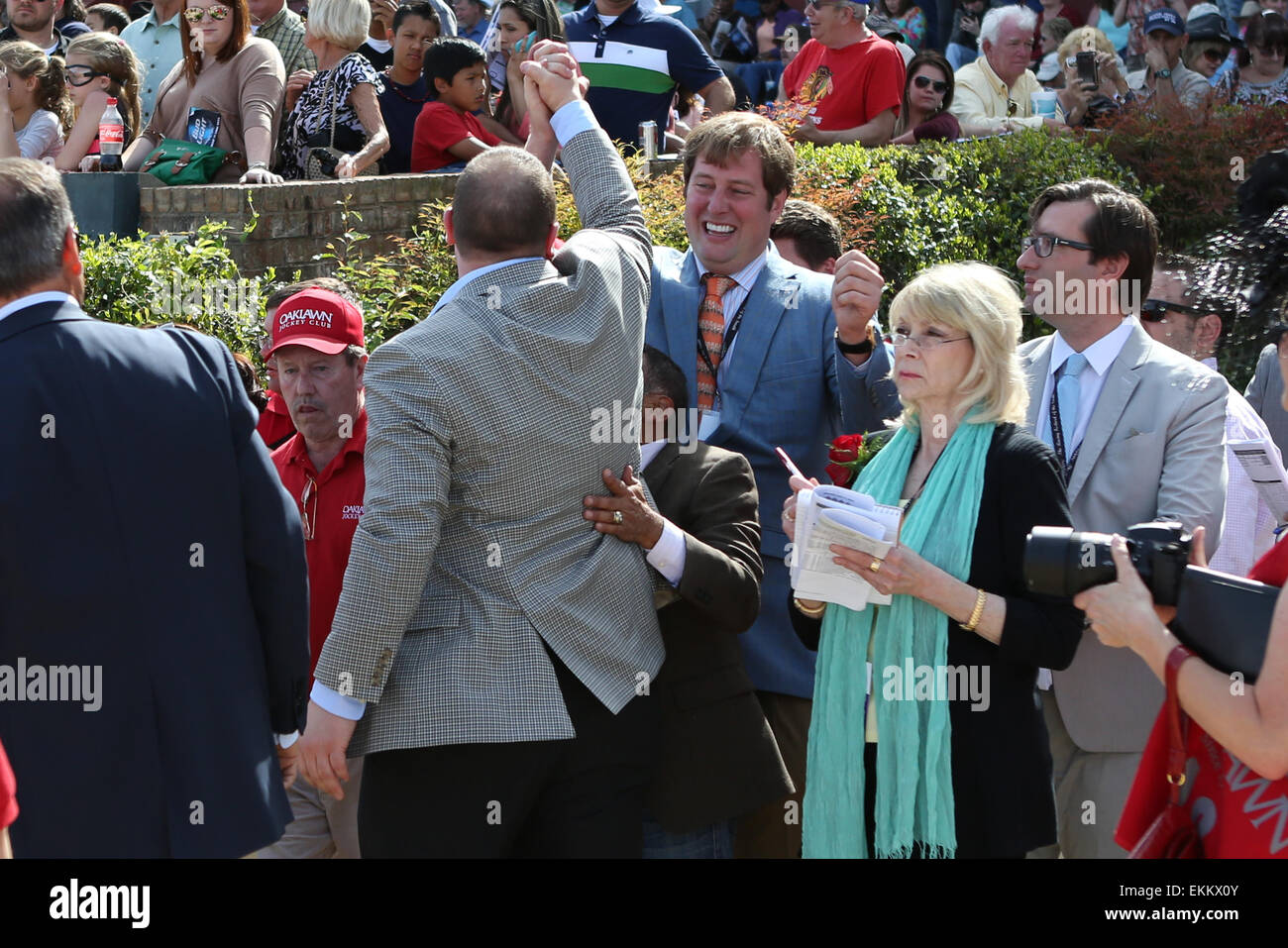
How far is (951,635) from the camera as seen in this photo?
358 cm

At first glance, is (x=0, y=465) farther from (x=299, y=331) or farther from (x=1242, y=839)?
(x=1242, y=839)

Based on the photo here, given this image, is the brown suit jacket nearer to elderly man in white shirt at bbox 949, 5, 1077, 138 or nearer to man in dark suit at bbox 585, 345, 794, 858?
man in dark suit at bbox 585, 345, 794, 858

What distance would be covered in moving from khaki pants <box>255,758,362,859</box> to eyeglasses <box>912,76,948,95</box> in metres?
7.79

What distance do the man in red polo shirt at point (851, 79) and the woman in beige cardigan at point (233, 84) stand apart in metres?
3.72

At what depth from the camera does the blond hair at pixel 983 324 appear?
11.9 feet

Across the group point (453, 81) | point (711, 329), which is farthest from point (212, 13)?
point (711, 329)

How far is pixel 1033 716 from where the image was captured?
3580 millimetres

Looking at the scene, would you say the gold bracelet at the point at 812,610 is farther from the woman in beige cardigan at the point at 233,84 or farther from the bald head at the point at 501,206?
the woman in beige cardigan at the point at 233,84

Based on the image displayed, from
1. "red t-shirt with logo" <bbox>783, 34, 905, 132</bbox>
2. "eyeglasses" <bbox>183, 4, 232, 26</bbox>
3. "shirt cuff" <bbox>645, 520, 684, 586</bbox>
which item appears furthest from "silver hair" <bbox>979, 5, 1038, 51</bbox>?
"shirt cuff" <bbox>645, 520, 684, 586</bbox>

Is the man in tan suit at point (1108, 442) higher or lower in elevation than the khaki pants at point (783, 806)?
higher

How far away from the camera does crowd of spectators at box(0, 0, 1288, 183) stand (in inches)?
332

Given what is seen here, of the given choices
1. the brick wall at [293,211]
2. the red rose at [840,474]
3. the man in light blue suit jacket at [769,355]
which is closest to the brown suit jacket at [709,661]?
the red rose at [840,474]

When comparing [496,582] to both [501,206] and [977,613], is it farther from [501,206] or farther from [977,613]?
[977,613]
